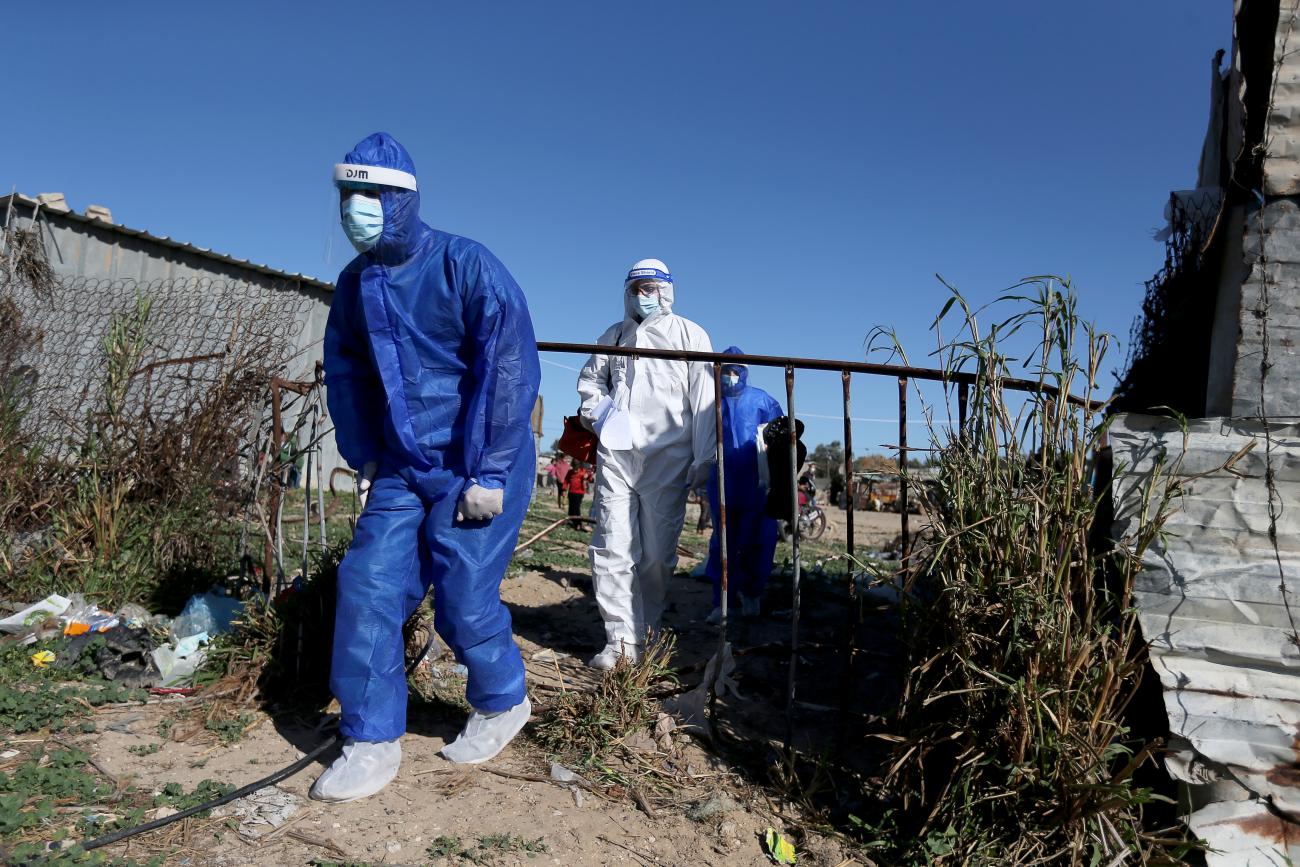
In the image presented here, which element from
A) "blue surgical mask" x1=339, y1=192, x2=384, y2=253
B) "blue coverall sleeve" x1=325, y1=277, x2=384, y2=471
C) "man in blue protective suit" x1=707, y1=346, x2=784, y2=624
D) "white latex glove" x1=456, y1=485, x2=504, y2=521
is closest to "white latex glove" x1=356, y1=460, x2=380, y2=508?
"blue coverall sleeve" x1=325, y1=277, x2=384, y2=471

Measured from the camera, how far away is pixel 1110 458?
Result: 9.18 feet

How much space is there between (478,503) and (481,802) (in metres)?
0.94

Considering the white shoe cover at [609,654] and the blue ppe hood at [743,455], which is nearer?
the white shoe cover at [609,654]

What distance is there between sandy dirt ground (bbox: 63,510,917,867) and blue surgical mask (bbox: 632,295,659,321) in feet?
6.41

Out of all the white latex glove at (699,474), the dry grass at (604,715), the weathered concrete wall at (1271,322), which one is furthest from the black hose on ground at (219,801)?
the weathered concrete wall at (1271,322)

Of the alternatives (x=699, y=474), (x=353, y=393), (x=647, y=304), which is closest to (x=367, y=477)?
(x=353, y=393)

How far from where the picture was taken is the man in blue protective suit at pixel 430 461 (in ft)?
9.43

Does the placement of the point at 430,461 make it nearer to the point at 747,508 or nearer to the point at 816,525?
the point at 747,508

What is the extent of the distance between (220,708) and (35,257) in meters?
8.72

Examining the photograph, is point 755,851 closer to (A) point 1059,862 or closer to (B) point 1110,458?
(A) point 1059,862

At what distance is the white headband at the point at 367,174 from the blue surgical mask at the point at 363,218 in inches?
2.2

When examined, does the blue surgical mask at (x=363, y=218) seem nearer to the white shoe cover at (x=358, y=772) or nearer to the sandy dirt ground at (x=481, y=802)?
the white shoe cover at (x=358, y=772)

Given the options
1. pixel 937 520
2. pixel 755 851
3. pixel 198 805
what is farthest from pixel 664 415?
pixel 198 805

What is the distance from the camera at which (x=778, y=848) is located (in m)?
2.65
